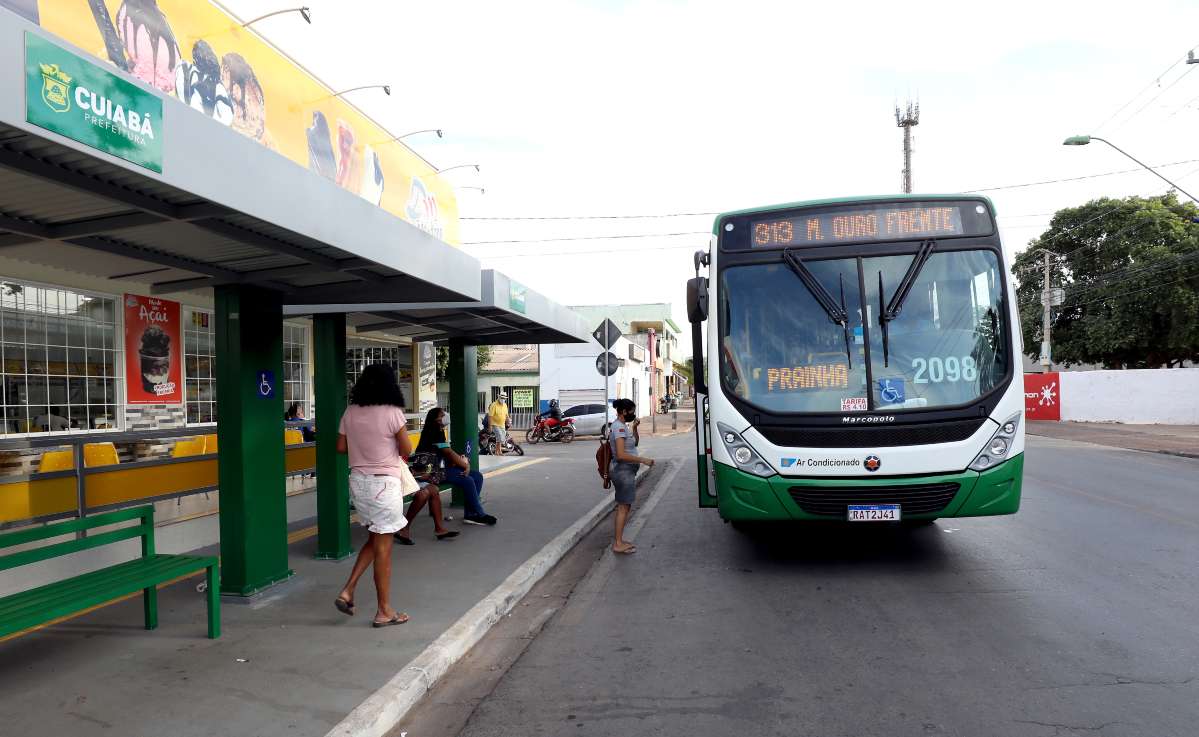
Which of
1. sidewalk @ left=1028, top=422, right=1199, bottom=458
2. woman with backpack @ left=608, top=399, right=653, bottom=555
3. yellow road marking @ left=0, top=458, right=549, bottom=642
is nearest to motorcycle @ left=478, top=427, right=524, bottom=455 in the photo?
yellow road marking @ left=0, top=458, right=549, bottom=642

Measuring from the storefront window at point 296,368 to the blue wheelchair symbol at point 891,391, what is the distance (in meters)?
9.74

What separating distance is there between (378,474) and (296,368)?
8.87 m

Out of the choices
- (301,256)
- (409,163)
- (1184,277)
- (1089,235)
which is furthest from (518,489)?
(1089,235)

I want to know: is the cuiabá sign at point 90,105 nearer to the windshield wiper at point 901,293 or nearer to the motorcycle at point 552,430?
the windshield wiper at point 901,293

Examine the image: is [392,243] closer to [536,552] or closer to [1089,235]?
[536,552]

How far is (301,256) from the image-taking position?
17.4 feet

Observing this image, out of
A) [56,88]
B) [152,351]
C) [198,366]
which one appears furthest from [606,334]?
[56,88]

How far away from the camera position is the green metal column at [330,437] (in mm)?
7199

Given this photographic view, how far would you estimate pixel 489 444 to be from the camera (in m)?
19.5

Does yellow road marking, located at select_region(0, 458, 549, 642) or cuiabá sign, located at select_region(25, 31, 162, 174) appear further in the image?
yellow road marking, located at select_region(0, 458, 549, 642)

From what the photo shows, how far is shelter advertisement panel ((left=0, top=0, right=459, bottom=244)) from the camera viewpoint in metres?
8.48

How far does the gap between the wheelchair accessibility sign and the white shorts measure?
51.0 inches

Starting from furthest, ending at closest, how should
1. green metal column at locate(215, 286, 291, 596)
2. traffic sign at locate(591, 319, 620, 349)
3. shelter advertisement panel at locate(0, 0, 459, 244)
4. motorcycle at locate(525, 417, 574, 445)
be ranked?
1. motorcycle at locate(525, 417, 574, 445)
2. traffic sign at locate(591, 319, 620, 349)
3. shelter advertisement panel at locate(0, 0, 459, 244)
4. green metal column at locate(215, 286, 291, 596)

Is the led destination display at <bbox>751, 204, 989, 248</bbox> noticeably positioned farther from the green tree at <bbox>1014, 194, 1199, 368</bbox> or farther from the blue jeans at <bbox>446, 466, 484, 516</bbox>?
the green tree at <bbox>1014, 194, 1199, 368</bbox>
